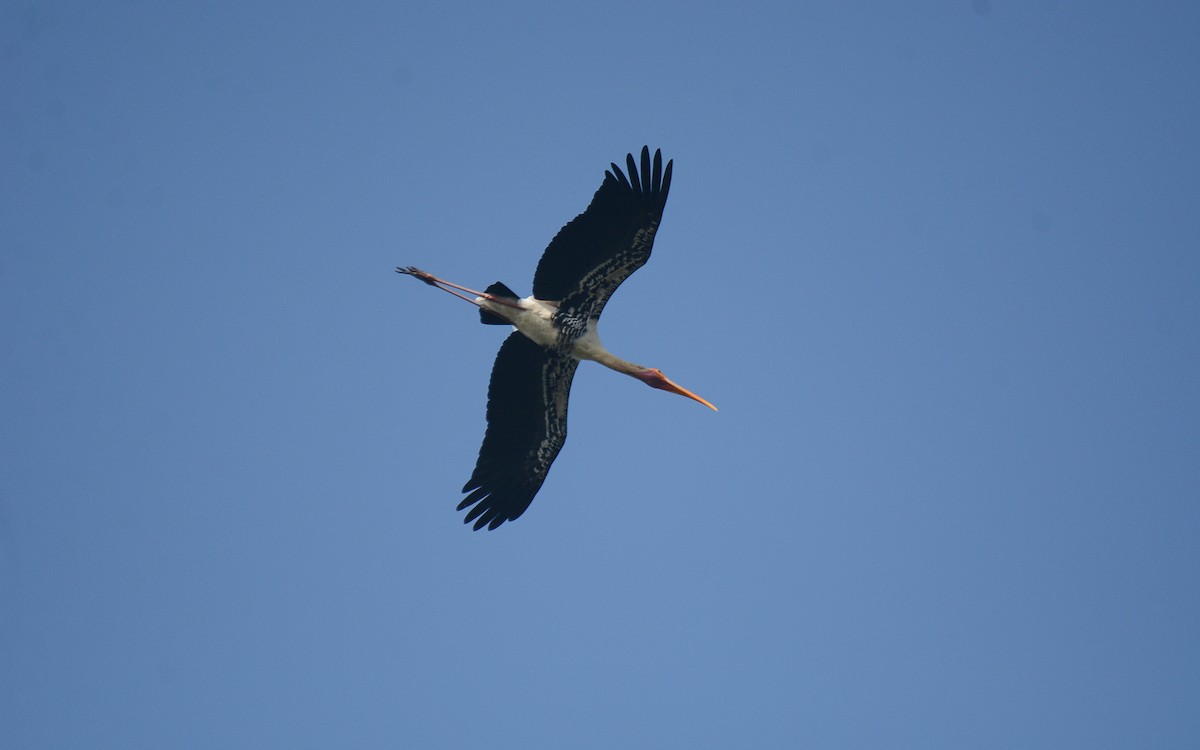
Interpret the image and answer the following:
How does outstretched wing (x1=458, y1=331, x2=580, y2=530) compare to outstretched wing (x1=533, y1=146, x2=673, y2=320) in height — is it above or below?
below

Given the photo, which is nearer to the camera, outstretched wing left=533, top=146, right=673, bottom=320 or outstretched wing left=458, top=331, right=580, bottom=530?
outstretched wing left=533, top=146, right=673, bottom=320

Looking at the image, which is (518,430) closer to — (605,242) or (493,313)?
(493,313)

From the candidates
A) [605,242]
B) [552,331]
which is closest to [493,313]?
[552,331]

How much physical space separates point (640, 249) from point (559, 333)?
1418 millimetres

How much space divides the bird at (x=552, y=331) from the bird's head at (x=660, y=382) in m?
0.01

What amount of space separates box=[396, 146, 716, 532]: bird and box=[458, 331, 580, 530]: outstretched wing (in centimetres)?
1

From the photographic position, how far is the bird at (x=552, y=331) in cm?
1294

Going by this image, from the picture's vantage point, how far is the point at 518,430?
14.4 metres

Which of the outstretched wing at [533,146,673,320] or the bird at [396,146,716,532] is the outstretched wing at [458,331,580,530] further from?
the outstretched wing at [533,146,673,320]

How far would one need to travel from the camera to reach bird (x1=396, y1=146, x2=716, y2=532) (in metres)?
12.9

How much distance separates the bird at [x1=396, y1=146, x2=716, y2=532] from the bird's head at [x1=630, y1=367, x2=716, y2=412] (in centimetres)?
1

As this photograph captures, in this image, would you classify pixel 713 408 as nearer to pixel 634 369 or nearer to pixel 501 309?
pixel 634 369

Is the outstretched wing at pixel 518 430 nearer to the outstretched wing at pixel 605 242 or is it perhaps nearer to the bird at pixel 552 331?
the bird at pixel 552 331

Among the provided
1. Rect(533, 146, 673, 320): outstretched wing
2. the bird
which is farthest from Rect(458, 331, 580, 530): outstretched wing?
Rect(533, 146, 673, 320): outstretched wing
